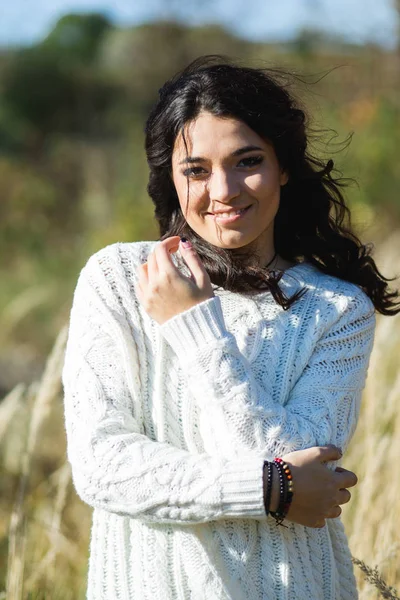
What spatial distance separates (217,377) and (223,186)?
1.69 feet

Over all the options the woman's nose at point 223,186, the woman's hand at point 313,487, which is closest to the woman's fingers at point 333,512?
the woman's hand at point 313,487

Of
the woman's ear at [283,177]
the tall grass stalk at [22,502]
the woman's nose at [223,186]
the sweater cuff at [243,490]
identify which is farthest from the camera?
the tall grass stalk at [22,502]

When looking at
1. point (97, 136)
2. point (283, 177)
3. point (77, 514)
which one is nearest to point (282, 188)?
point (283, 177)

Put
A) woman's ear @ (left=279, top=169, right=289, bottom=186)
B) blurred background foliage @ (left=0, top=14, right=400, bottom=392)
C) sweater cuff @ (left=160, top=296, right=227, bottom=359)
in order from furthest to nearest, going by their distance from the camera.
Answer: blurred background foliage @ (left=0, top=14, right=400, bottom=392), woman's ear @ (left=279, top=169, right=289, bottom=186), sweater cuff @ (left=160, top=296, right=227, bottom=359)

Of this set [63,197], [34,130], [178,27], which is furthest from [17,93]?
[63,197]

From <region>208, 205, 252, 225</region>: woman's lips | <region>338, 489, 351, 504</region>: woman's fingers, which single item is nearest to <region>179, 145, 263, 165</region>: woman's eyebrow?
<region>208, 205, 252, 225</region>: woman's lips

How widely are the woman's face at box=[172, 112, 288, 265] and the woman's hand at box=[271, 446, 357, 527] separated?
1.98ft

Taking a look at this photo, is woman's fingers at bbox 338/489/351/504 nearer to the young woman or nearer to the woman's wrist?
the young woman

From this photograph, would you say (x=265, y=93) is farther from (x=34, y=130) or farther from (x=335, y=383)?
(x=34, y=130)

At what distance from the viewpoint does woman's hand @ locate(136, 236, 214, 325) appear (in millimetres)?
2016

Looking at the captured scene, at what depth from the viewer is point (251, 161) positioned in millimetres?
2246

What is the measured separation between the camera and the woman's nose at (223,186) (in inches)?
85.1

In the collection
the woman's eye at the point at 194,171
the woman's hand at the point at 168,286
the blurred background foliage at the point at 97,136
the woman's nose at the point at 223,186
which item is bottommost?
the woman's hand at the point at 168,286

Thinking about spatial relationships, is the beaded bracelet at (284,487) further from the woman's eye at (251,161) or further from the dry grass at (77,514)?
the woman's eye at (251,161)
